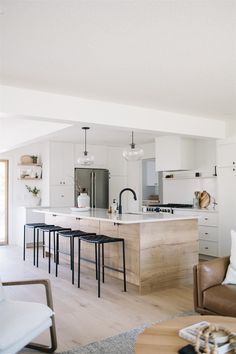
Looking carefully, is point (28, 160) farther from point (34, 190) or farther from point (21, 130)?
point (21, 130)

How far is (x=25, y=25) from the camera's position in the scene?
94.0 inches

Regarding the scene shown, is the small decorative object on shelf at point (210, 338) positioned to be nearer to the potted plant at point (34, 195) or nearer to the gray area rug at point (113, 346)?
the gray area rug at point (113, 346)

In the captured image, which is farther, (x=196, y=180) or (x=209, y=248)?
(x=196, y=180)

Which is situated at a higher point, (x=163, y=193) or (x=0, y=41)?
(x=0, y=41)

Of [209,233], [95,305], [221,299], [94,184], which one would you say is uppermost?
[94,184]

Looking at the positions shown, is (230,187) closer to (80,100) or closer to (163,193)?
(163,193)

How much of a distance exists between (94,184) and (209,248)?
321cm

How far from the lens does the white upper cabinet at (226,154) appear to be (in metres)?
5.72

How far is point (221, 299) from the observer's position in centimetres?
288

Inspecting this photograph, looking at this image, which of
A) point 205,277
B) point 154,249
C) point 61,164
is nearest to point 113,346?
point 205,277

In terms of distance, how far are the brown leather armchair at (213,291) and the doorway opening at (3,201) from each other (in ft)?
19.0

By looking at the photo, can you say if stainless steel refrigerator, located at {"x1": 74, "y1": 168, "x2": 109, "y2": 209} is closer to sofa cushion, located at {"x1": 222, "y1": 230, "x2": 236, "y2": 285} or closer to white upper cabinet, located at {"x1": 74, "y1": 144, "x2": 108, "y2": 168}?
white upper cabinet, located at {"x1": 74, "y1": 144, "x2": 108, "y2": 168}

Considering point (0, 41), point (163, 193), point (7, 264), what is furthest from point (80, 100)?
point (163, 193)

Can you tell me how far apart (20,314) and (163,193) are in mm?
5679
